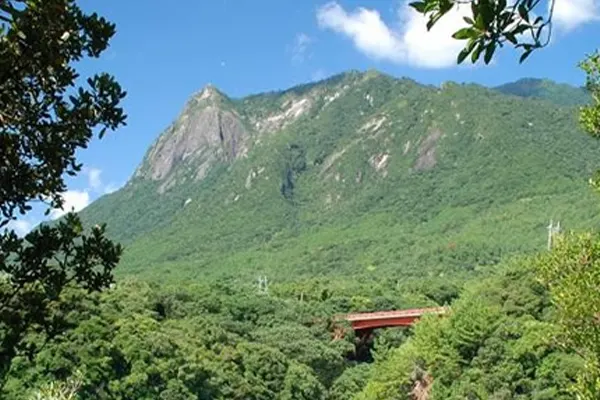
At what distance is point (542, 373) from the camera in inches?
1330

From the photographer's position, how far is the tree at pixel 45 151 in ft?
17.0

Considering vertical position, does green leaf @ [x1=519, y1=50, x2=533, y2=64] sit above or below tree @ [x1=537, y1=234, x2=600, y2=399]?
above

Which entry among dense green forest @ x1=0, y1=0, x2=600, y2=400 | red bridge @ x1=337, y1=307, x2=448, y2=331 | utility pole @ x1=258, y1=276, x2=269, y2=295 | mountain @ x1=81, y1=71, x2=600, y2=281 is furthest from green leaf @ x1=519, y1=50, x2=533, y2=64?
mountain @ x1=81, y1=71, x2=600, y2=281

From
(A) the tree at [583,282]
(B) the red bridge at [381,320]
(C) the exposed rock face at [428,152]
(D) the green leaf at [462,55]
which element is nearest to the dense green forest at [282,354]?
(B) the red bridge at [381,320]

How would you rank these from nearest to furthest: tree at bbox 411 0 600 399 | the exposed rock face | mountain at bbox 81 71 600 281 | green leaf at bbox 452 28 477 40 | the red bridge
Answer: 1. green leaf at bbox 452 28 477 40
2. tree at bbox 411 0 600 399
3. the red bridge
4. mountain at bbox 81 71 600 281
5. the exposed rock face

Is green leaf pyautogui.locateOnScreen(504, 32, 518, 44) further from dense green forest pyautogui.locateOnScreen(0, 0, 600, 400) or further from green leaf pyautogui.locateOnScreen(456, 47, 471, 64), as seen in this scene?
dense green forest pyautogui.locateOnScreen(0, 0, 600, 400)

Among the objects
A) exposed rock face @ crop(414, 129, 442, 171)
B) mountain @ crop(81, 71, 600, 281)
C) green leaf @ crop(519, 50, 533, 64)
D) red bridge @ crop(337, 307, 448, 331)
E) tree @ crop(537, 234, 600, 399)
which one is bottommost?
red bridge @ crop(337, 307, 448, 331)

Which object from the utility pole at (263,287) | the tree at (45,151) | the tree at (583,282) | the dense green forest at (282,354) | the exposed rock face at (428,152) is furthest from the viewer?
the exposed rock face at (428,152)

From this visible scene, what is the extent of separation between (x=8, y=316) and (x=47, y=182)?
3.08ft

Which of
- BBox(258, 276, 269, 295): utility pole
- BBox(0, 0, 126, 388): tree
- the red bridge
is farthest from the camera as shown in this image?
BBox(258, 276, 269, 295): utility pole

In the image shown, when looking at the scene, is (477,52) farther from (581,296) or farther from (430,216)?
(430,216)

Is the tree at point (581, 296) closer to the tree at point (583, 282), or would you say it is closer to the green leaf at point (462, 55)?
the tree at point (583, 282)

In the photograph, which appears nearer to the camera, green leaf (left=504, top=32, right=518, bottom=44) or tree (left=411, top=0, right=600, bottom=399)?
green leaf (left=504, top=32, right=518, bottom=44)

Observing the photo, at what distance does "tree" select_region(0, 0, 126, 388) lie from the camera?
518 cm
